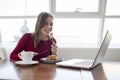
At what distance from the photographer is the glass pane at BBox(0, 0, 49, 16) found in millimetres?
Answer: 3162

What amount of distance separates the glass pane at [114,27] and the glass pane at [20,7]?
897 millimetres

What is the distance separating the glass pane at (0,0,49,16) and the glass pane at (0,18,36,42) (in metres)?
0.11

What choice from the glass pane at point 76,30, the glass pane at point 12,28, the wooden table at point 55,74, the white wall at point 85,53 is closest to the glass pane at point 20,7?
the glass pane at point 12,28

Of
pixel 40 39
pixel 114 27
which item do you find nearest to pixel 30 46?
pixel 40 39

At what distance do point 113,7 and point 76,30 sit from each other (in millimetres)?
617

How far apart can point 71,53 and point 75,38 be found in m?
0.45

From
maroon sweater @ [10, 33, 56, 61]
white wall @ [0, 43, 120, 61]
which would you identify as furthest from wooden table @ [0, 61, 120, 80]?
white wall @ [0, 43, 120, 61]

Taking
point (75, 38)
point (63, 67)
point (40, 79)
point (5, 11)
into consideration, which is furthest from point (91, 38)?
point (40, 79)

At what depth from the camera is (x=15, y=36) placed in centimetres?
324

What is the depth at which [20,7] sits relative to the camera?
3.21 metres

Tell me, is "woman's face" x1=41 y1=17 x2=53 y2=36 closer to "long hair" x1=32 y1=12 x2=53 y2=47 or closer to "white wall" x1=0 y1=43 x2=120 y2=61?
"long hair" x1=32 y1=12 x2=53 y2=47

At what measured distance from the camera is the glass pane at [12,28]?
3240mm

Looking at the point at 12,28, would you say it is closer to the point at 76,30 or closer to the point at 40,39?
the point at 76,30

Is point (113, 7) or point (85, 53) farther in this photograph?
point (113, 7)
